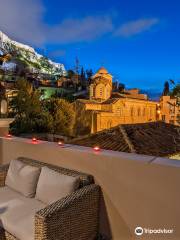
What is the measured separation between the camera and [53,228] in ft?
7.19

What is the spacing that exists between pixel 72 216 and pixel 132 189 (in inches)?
24.3

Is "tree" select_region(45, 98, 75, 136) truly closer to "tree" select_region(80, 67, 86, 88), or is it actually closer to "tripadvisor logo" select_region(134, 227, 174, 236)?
"tripadvisor logo" select_region(134, 227, 174, 236)

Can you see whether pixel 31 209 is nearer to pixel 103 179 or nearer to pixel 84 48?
pixel 103 179

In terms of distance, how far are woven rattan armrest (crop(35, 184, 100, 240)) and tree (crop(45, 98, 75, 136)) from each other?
1301 centimetres

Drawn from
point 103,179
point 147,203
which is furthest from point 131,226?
point 103,179

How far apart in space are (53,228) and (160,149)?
483cm

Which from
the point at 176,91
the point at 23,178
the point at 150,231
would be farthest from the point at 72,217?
the point at 176,91

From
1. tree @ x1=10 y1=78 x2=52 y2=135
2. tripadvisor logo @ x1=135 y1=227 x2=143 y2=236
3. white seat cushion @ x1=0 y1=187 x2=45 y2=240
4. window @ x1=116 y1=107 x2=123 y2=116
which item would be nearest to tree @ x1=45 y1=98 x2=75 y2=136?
tree @ x1=10 y1=78 x2=52 y2=135

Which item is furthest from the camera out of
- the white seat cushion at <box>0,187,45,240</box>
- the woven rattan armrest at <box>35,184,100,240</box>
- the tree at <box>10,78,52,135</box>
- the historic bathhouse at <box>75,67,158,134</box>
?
the historic bathhouse at <box>75,67,158,134</box>

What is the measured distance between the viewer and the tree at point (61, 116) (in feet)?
51.8

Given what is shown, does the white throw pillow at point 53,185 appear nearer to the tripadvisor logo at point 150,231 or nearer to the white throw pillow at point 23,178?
the white throw pillow at point 23,178

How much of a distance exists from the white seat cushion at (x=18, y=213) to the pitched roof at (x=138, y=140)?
3.61 metres

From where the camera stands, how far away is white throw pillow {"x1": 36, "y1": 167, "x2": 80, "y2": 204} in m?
2.59

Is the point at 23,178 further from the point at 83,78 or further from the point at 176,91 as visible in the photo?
the point at 83,78
